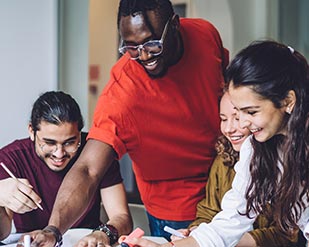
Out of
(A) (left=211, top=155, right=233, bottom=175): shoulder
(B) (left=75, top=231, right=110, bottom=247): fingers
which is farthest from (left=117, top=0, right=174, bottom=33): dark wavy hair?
(B) (left=75, top=231, right=110, bottom=247): fingers

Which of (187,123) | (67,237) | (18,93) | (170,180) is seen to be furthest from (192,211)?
(18,93)

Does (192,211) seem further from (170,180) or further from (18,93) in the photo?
(18,93)

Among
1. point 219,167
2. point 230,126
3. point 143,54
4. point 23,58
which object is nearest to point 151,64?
point 143,54

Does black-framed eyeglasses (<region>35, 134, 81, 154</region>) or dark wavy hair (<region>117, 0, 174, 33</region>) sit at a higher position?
dark wavy hair (<region>117, 0, 174, 33</region>)

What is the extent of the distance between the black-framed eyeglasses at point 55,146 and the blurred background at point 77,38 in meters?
0.65

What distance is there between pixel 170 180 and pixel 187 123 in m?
0.22

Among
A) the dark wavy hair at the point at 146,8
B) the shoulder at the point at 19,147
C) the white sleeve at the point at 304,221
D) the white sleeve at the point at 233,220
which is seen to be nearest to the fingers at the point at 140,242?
the white sleeve at the point at 233,220

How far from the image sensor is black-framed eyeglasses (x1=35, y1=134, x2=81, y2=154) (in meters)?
1.92

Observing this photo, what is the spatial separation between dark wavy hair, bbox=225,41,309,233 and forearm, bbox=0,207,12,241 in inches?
34.0

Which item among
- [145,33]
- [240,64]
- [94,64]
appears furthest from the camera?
[94,64]

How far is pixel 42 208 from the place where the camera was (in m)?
1.94

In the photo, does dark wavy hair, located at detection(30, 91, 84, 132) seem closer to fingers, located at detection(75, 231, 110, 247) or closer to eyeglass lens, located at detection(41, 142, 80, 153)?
eyeglass lens, located at detection(41, 142, 80, 153)

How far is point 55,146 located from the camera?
1916 millimetres

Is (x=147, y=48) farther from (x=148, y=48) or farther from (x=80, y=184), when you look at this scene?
(x=80, y=184)
